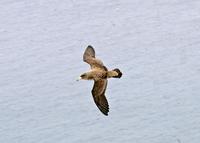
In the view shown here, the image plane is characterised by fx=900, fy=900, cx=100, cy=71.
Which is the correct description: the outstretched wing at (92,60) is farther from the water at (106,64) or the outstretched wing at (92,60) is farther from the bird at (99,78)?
the water at (106,64)

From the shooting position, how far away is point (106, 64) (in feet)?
112

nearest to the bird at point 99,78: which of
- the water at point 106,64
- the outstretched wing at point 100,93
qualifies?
the outstretched wing at point 100,93

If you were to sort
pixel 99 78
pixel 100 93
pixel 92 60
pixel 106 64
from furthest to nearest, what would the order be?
pixel 106 64, pixel 92 60, pixel 100 93, pixel 99 78

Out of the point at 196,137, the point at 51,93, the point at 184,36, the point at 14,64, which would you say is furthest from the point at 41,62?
the point at 196,137

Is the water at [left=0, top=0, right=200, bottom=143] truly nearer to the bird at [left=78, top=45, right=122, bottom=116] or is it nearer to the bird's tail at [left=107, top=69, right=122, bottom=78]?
the bird at [left=78, top=45, right=122, bottom=116]

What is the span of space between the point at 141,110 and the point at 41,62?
6.50m

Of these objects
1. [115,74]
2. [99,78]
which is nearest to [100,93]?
[99,78]

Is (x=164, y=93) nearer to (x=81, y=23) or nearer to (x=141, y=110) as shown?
(x=141, y=110)

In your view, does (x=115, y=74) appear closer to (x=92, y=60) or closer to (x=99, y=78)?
(x=99, y=78)

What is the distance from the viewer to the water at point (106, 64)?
2978cm

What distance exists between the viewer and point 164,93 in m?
31.4

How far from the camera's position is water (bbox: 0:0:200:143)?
29.8 meters

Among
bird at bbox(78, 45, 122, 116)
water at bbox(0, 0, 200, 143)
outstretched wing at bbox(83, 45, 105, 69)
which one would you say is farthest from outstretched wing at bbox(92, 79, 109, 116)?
water at bbox(0, 0, 200, 143)

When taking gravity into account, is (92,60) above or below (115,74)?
above
